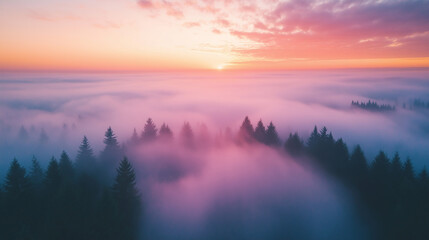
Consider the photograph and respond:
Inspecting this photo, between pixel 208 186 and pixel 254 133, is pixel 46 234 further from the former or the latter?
pixel 254 133

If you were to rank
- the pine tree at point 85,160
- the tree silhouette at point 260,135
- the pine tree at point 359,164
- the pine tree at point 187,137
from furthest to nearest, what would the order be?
the pine tree at point 187,137 → the tree silhouette at point 260,135 → the pine tree at point 85,160 → the pine tree at point 359,164

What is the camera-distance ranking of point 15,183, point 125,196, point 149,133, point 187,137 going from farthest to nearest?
point 187,137, point 149,133, point 125,196, point 15,183

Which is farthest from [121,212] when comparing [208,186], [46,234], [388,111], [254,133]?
[388,111]

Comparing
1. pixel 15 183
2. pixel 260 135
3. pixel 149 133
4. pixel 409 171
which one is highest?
pixel 409 171

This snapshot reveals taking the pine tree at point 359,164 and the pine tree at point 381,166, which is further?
the pine tree at point 359,164

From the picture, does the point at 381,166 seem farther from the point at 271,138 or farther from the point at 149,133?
the point at 149,133

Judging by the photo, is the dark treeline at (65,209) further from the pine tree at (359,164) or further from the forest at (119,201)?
the pine tree at (359,164)

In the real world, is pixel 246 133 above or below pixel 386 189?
above

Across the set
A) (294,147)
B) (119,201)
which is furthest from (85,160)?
(294,147)

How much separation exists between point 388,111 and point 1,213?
194m

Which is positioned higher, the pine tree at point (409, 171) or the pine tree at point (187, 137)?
the pine tree at point (409, 171)

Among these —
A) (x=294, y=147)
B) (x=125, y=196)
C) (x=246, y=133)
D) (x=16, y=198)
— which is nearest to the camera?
(x=16, y=198)

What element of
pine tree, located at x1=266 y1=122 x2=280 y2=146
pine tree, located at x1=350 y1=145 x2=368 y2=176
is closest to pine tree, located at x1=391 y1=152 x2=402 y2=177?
pine tree, located at x1=350 y1=145 x2=368 y2=176

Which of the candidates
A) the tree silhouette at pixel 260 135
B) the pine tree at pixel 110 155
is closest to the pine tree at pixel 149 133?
the pine tree at pixel 110 155
